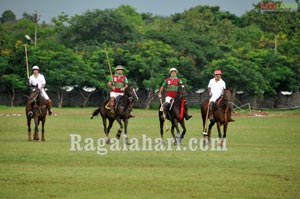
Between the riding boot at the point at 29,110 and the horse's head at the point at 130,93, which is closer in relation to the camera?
the horse's head at the point at 130,93

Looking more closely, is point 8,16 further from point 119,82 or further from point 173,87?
point 173,87

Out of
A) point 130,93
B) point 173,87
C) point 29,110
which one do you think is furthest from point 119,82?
point 29,110

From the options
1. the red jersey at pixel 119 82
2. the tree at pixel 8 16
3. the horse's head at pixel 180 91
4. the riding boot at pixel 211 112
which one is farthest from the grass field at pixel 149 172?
the tree at pixel 8 16

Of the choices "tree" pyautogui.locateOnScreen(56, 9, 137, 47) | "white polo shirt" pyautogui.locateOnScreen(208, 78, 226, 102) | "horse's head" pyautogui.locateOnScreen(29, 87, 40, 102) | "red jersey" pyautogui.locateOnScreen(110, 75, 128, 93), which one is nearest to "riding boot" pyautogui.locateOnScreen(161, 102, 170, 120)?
"white polo shirt" pyautogui.locateOnScreen(208, 78, 226, 102)

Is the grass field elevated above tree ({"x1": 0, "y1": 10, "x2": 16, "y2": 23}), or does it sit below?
below

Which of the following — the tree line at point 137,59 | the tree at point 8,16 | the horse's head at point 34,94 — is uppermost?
the tree at point 8,16

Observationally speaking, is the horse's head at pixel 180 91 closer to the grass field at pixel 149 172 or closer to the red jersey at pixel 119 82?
the grass field at pixel 149 172

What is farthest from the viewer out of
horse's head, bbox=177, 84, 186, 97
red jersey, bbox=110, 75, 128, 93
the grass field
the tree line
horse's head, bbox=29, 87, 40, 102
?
the tree line

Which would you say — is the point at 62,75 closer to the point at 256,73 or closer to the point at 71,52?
the point at 71,52

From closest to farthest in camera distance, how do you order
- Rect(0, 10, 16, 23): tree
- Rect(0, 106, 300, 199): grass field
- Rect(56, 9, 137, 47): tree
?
Rect(0, 106, 300, 199): grass field, Rect(56, 9, 137, 47): tree, Rect(0, 10, 16, 23): tree

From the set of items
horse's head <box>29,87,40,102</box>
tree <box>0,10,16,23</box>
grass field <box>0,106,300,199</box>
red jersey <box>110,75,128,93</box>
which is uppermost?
tree <box>0,10,16,23</box>

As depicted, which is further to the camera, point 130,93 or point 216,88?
point 130,93

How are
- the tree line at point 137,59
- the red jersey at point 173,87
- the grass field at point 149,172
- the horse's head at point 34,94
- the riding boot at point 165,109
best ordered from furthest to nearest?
the tree line at point 137,59
the horse's head at point 34,94
the red jersey at point 173,87
the riding boot at point 165,109
the grass field at point 149,172

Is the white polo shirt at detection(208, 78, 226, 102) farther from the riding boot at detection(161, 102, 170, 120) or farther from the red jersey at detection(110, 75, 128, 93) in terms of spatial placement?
the red jersey at detection(110, 75, 128, 93)
